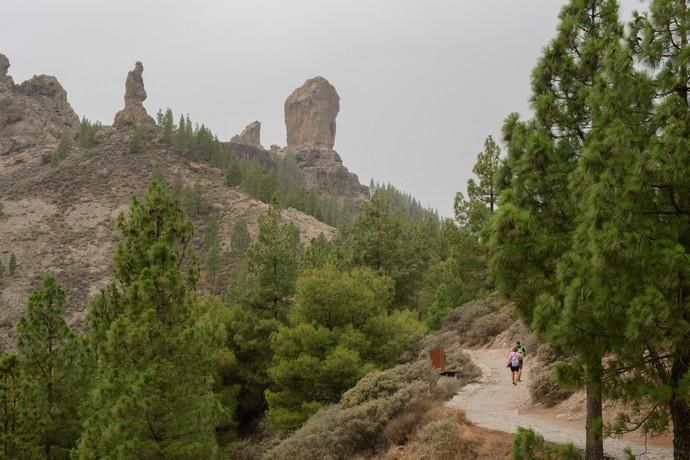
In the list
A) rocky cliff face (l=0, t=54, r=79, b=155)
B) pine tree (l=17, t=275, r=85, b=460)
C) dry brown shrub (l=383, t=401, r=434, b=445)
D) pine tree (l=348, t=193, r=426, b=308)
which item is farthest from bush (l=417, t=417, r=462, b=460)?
rocky cliff face (l=0, t=54, r=79, b=155)

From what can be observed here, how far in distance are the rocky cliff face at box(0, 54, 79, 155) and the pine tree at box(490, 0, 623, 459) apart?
131300mm

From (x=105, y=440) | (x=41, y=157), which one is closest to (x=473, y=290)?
(x=105, y=440)

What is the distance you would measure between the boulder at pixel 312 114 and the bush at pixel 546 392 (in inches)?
6835

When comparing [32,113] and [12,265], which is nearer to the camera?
[12,265]

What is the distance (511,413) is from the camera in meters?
16.7

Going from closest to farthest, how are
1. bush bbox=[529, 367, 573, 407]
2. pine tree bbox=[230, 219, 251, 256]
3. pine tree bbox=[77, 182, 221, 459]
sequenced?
pine tree bbox=[77, 182, 221, 459]
bush bbox=[529, 367, 573, 407]
pine tree bbox=[230, 219, 251, 256]

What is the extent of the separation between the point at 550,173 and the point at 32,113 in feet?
492

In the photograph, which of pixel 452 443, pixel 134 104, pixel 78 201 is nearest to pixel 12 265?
pixel 78 201

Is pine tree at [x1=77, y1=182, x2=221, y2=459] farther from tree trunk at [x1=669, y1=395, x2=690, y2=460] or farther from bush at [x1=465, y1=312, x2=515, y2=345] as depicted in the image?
bush at [x1=465, y1=312, x2=515, y2=345]

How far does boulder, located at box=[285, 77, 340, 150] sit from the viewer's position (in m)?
190

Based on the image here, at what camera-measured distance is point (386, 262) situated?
39.2m

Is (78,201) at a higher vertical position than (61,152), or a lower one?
lower

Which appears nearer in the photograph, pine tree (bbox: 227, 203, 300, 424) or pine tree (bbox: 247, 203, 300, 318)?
pine tree (bbox: 227, 203, 300, 424)

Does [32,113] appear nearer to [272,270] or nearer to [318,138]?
[318,138]
